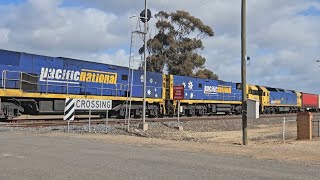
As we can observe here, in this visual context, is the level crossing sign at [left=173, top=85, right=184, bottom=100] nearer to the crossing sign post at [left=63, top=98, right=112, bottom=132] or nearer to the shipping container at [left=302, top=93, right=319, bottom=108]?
the crossing sign post at [left=63, top=98, right=112, bottom=132]

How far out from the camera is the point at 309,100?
7531 centimetres

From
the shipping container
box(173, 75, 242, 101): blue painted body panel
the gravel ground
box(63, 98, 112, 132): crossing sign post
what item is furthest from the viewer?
the shipping container

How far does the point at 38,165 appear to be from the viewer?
972 centimetres

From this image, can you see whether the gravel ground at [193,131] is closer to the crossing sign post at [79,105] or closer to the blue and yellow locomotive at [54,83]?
the crossing sign post at [79,105]

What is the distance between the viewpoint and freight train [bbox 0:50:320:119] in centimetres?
2392

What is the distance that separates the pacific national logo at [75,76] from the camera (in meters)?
26.1

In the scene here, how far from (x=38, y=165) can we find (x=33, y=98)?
16.0 m

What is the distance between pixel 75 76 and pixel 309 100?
2277 inches

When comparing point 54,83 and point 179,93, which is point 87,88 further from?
point 179,93

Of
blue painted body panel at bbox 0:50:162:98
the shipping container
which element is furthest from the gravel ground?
the shipping container

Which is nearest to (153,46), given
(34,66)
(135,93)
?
(135,93)

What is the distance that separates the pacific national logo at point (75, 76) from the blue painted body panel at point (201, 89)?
9.63m

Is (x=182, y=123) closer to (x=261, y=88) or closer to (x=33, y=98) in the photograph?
(x=33, y=98)

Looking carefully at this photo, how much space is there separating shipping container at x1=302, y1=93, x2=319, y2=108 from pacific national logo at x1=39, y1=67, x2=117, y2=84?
5015cm
